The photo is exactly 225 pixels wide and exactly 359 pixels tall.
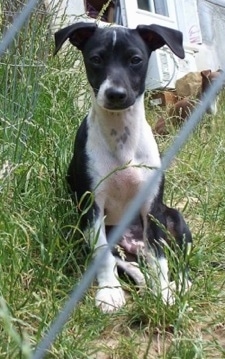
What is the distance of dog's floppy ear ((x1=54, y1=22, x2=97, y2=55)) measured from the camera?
2496mm

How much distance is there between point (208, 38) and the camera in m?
8.14

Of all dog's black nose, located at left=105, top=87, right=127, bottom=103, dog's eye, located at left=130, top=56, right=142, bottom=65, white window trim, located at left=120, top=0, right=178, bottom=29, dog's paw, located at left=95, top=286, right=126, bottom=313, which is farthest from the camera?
white window trim, located at left=120, top=0, right=178, bottom=29

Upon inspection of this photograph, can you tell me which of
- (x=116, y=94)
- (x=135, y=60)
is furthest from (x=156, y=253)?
(x=135, y=60)

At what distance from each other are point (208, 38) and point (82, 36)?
5823 millimetres

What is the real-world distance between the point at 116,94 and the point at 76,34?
464mm

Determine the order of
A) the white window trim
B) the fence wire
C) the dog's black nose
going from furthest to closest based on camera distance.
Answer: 1. the white window trim
2. the dog's black nose
3. the fence wire

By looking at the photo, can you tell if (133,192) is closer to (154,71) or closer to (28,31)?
(28,31)

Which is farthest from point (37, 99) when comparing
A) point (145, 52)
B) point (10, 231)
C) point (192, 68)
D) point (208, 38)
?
point (208, 38)

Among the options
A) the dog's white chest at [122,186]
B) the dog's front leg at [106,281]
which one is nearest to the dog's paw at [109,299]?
the dog's front leg at [106,281]

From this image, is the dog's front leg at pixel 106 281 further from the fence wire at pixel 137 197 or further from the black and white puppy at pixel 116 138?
the fence wire at pixel 137 197

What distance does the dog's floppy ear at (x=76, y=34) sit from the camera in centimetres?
250

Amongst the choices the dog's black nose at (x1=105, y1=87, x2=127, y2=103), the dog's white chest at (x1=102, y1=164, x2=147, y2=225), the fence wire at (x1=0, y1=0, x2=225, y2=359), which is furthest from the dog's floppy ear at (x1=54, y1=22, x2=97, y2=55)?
the fence wire at (x1=0, y1=0, x2=225, y2=359)

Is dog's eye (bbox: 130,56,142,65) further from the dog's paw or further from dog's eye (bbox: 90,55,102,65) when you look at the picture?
the dog's paw

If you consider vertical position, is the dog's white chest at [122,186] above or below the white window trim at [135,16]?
above
